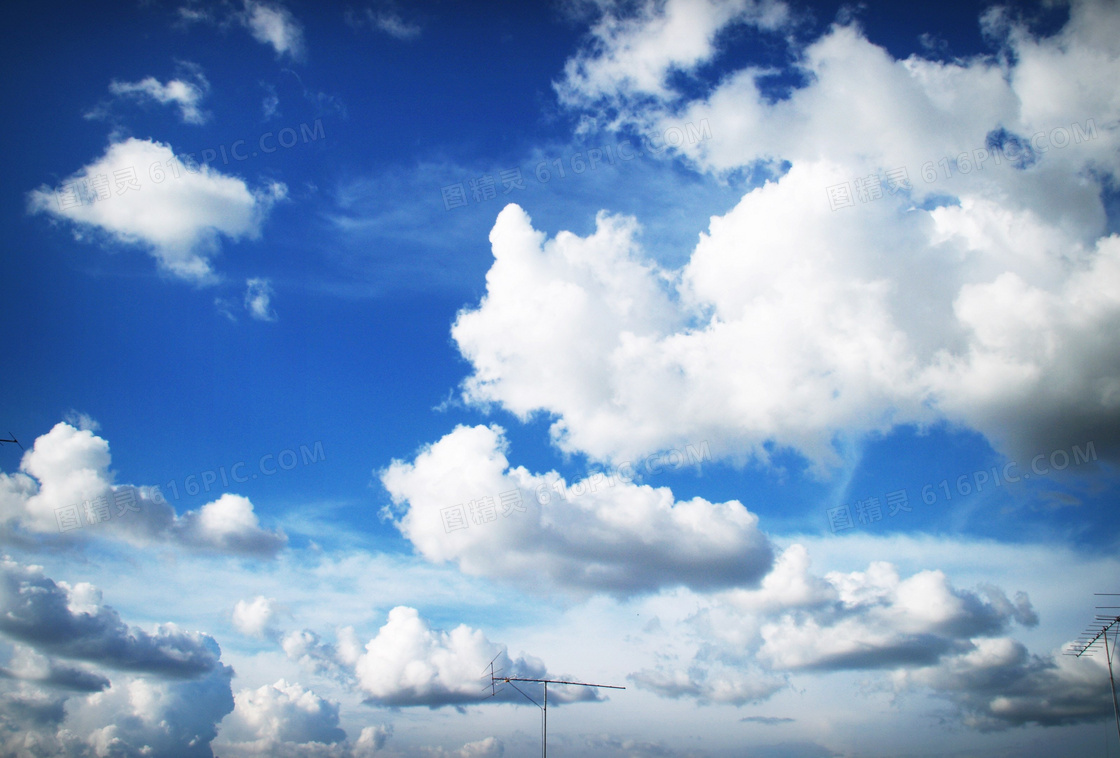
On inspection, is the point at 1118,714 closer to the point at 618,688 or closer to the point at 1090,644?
the point at 1090,644

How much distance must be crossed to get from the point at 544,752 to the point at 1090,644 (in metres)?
70.7

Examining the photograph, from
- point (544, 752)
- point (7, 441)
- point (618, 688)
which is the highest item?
point (7, 441)

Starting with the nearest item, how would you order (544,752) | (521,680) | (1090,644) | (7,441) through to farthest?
(7,441)
(1090,644)
(544,752)
(521,680)

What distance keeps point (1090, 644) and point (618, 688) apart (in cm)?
6428

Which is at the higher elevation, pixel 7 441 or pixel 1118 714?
pixel 7 441

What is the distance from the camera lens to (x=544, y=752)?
99.4 metres

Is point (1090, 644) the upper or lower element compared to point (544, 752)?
upper

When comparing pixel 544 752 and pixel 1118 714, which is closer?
Result: pixel 1118 714

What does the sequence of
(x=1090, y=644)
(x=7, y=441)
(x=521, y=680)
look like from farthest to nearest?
(x=521, y=680)
(x=1090, y=644)
(x=7, y=441)

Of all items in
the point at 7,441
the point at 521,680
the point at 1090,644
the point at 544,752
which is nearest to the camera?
the point at 7,441

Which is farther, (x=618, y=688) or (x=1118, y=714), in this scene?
(x=618, y=688)

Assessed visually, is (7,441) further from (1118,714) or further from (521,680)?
(1118,714)

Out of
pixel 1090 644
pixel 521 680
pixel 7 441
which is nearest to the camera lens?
pixel 7 441

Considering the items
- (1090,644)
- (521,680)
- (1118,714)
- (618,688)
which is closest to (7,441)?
(521,680)
